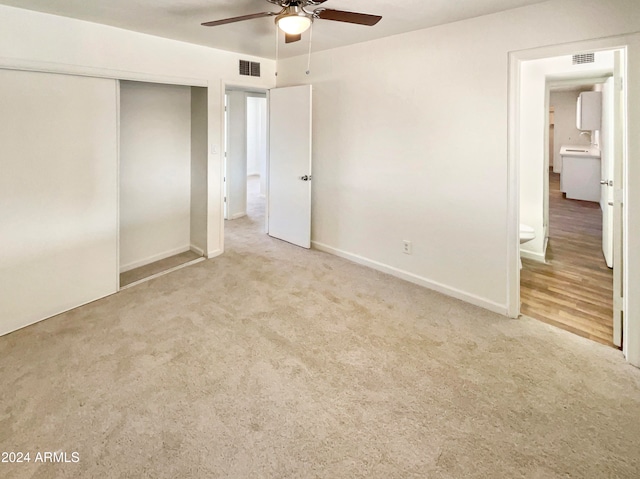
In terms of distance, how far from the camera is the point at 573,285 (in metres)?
3.55

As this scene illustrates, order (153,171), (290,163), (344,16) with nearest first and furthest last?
(344,16) < (153,171) < (290,163)

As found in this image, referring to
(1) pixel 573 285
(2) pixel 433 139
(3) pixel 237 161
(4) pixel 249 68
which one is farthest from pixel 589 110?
(3) pixel 237 161

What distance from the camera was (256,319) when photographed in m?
2.89

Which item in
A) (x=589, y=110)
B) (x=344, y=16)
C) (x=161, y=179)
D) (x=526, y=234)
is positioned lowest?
(x=526, y=234)

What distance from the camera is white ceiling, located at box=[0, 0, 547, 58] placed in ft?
8.52

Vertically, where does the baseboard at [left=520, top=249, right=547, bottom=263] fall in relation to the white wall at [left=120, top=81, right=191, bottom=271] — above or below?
below

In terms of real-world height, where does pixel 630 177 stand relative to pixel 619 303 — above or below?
above

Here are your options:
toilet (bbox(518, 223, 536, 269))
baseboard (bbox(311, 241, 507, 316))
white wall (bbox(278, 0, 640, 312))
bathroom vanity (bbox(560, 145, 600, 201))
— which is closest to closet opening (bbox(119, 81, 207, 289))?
white wall (bbox(278, 0, 640, 312))

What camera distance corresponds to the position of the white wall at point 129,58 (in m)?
2.64

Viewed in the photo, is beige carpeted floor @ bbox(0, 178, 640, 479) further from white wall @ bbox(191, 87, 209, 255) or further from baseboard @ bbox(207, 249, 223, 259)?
white wall @ bbox(191, 87, 209, 255)

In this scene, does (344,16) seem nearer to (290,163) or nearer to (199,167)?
(290,163)

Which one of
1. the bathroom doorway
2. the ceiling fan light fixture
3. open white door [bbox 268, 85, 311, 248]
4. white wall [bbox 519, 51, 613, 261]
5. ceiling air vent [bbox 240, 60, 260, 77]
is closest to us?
the ceiling fan light fixture

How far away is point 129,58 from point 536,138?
14.7 ft

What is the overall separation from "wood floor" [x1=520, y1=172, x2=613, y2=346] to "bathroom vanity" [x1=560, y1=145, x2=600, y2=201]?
84.5 inches
